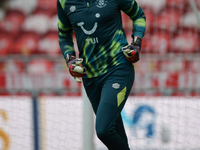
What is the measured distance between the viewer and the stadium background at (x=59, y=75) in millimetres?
3590

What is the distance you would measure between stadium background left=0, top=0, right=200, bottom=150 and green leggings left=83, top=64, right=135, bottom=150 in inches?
60.0

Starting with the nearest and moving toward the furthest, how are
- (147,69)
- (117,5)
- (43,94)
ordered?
(117,5) < (43,94) < (147,69)

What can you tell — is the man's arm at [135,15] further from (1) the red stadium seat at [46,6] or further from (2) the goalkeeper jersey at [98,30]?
(1) the red stadium seat at [46,6]

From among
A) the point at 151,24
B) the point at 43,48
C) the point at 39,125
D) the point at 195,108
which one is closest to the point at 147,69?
the point at 151,24

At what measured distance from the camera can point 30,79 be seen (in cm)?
604

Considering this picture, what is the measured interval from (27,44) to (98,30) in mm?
5932

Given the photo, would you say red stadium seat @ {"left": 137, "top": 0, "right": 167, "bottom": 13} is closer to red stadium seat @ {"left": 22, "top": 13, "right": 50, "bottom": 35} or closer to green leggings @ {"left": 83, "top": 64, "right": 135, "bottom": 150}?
red stadium seat @ {"left": 22, "top": 13, "right": 50, "bottom": 35}

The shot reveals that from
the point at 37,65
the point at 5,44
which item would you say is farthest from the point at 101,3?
the point at 5,44

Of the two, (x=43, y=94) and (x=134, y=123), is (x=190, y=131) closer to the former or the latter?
(x=134, y=123)

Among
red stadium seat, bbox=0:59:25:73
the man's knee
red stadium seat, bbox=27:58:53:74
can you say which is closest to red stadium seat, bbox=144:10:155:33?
red stadium seat, bbox=27:58:53:74

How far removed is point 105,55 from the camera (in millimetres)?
2016

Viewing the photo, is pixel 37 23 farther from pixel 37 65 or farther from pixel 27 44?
pixel 37 65

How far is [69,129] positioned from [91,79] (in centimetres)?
169

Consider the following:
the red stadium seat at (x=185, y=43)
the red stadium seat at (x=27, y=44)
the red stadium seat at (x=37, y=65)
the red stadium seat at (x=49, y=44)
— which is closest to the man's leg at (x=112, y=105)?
the red stadium seat at (x=185, y=43)
